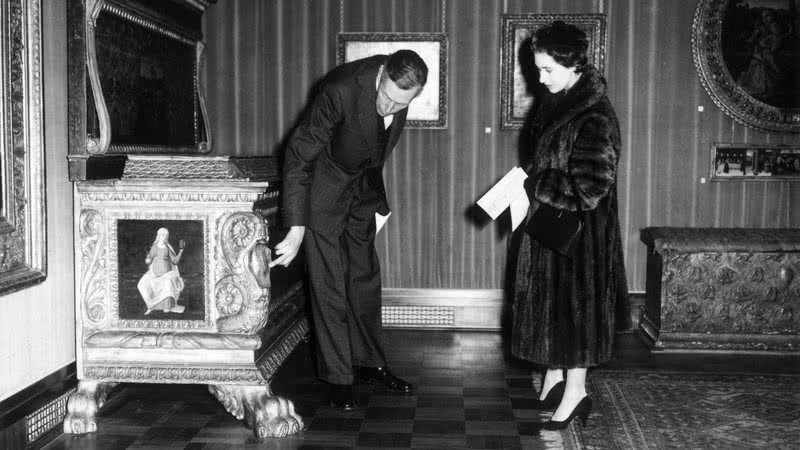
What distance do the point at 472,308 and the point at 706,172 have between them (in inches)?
71.3

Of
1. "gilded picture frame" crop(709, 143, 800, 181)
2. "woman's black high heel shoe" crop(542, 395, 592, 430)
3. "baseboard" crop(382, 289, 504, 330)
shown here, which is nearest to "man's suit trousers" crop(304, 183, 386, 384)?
"woman's black high heel shoe" crop(542, 395, 592, 430)

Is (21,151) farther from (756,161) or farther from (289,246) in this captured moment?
(756,161)

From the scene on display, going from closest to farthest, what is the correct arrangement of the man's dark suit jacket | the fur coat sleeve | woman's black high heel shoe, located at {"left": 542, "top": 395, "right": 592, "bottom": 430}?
the fur coat sleeve < woman's black high heel shoe, located at {"left": 542, "top": 395, "right": 592, "bottom": 430} < the man's dark suit jacket

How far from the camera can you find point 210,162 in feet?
11.6

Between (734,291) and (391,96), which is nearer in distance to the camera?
(391,96)

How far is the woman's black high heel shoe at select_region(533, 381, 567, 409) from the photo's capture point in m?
3.99

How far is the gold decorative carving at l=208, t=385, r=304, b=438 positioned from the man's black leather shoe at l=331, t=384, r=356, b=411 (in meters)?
0.30

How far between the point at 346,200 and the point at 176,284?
2.86 feet

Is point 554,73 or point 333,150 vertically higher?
point 554,73

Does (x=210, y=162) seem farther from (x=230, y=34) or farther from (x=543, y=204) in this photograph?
(x=230, y=34)

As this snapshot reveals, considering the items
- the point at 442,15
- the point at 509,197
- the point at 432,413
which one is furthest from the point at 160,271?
the point at 442,15

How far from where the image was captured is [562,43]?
134 inches

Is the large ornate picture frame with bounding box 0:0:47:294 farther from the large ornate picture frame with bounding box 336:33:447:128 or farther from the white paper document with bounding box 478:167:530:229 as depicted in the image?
the large ornate picture frame with bounding box 336:33:447:128

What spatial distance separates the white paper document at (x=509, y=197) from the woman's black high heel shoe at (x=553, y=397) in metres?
0.89
